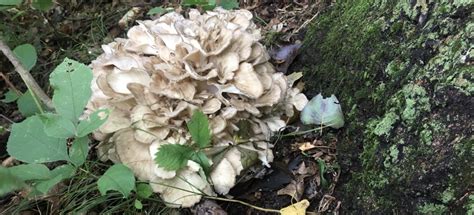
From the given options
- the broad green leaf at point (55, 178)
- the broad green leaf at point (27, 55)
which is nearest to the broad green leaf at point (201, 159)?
the broad green leaf at point (55, 178)

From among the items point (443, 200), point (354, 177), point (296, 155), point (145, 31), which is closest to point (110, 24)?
point (145, 31)

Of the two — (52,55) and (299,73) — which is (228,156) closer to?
(299,73)

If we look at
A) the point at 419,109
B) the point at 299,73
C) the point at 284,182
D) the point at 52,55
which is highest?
the point at 419,109

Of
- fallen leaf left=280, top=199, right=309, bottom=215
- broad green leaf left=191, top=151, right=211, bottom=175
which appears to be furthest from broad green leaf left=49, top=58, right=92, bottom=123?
fallen leaf left=280, top=199, right=309, bottom=215

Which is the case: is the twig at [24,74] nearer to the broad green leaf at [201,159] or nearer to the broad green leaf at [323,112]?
the broad green leaf at [201,159]

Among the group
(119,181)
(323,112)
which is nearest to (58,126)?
(119,181)

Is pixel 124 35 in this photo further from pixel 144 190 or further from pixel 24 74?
pixel 144 190
